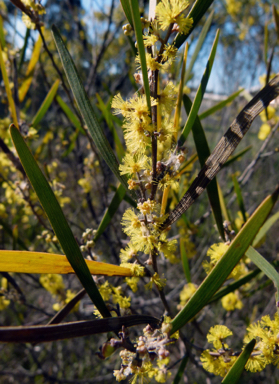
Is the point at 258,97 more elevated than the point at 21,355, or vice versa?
the point at 21,355

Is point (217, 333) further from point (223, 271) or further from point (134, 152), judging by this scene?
point (134, 152)

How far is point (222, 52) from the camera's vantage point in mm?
3412

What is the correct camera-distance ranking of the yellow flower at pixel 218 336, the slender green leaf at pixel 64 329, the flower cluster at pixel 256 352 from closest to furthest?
1. the slender green leaf at pixel 64 329
2. the flower cluster at pixel 256 352
3. the yellow flower at pixel 218 336

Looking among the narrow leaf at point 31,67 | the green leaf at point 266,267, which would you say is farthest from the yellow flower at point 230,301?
the narrow leaf at point 31,67

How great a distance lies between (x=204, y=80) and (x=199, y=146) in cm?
14

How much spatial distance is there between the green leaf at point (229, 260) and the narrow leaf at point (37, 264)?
18cm

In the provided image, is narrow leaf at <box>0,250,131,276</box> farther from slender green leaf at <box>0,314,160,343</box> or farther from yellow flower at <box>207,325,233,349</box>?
yellow flower at <box>207,325,233,349</box>

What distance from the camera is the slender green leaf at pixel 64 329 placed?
36 centimetres

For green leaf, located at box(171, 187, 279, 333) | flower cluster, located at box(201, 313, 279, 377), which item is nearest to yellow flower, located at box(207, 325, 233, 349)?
flower cluster, located at box(201, 313, 279, 377)

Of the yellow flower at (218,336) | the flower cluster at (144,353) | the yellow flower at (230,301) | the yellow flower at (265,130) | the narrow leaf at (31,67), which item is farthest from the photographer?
the yellow flower at (265,130)

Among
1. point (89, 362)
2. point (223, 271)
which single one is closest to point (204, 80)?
point (223, 271)

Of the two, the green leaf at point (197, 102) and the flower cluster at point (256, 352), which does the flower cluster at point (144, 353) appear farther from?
the green leaf at point (197, 102)

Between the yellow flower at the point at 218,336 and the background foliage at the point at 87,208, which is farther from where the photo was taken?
the background foliage at the point at 87,208

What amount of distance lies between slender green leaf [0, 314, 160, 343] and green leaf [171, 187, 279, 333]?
3.7 inches
